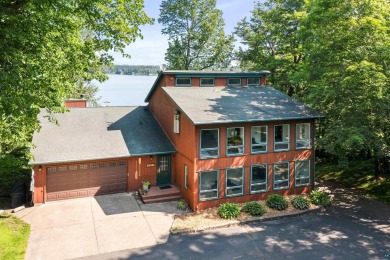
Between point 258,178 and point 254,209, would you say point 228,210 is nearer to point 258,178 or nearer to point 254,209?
point 254,209

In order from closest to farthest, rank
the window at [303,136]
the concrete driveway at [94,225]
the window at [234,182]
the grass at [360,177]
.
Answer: the concrete driveway at [94,225], the window at [234,182], the window at [303,136], the grass at [360,177]

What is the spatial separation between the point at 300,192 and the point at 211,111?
830 cm

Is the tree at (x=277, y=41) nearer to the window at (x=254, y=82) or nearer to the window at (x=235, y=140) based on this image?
the window at (x=254, y=82)

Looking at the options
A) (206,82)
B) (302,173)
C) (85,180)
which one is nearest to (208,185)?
(302,173)

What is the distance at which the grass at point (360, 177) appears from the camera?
2080 centimetres

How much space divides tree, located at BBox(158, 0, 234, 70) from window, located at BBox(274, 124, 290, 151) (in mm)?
21002

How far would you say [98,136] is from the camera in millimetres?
20391

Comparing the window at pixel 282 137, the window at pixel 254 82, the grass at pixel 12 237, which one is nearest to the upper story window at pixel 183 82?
the window at pixel 254 82

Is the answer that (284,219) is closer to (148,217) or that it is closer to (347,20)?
(148,217)

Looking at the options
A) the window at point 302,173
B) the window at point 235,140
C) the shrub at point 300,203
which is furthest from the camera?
the window at point 302,173

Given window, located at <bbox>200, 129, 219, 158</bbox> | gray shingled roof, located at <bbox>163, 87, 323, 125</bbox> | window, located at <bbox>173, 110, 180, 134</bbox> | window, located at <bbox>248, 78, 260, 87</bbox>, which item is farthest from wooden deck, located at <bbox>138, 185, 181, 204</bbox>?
window, located at <bbox>248, 78, 260, 87</bbox>

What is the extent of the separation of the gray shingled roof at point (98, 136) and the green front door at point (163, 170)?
0.77 meters

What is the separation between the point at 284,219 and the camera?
1666 cm

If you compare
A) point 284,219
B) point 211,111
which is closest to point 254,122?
point 211,111
